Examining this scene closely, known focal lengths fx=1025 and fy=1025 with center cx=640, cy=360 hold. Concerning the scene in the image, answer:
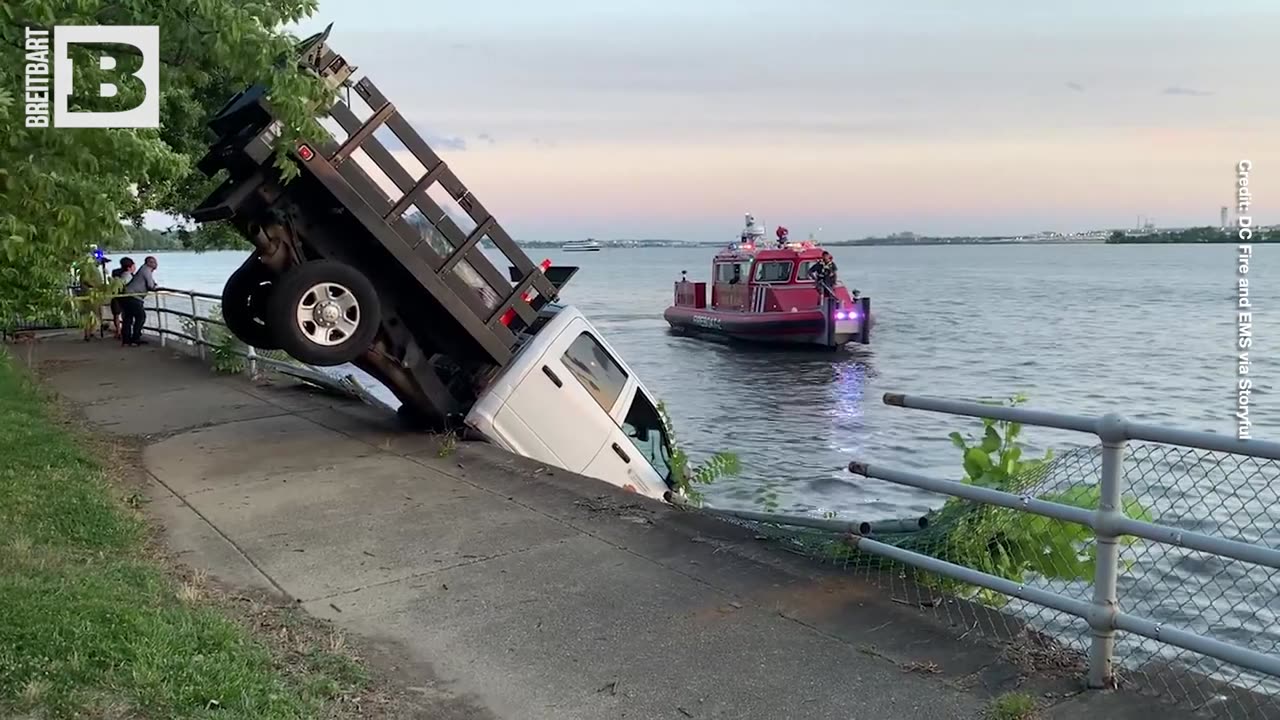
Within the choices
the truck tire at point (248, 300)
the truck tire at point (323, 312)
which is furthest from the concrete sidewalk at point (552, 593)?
the truck tire at point (248, 300)

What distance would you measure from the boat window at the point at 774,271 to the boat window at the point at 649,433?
2443 cm

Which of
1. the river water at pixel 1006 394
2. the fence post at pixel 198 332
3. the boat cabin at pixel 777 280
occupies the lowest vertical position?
the river water at pixel 1006 394

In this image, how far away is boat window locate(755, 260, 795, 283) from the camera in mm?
33750

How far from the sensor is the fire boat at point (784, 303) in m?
33.0

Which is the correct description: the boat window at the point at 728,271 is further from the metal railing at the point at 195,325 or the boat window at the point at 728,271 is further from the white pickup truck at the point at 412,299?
the white pickup truck at the point at 412,299

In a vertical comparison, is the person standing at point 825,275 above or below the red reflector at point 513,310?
above

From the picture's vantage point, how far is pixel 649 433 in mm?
9719

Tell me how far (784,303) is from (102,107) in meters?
29.8

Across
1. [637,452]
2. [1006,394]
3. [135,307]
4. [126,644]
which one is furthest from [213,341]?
[1006,394]

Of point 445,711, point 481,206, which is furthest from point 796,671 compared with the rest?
point 481,206

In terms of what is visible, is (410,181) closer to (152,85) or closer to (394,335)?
(394,335)

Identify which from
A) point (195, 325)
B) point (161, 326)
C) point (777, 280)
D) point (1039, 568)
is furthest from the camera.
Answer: point (777, 280)

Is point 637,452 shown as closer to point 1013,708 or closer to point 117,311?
point 1013,708

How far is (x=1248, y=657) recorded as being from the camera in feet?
11.5
